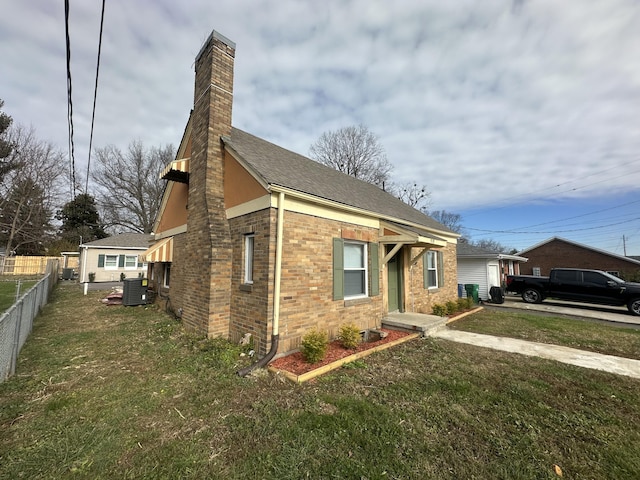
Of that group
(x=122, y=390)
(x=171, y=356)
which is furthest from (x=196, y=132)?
(x=122, y=390)

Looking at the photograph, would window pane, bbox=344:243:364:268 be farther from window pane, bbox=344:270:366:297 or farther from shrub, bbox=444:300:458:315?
shrub, bbox=444:300:458:315

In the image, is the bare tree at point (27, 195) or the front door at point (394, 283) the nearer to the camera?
the front door at point (394, 283)

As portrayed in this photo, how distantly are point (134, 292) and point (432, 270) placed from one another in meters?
12.4

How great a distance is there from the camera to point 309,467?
2.77 meters

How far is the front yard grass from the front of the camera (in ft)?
22.8

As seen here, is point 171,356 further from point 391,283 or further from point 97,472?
point 391,283

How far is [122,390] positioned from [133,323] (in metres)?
4.91

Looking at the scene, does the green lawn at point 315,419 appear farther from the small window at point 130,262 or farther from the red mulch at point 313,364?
the small window at point 130,262

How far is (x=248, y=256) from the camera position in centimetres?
657

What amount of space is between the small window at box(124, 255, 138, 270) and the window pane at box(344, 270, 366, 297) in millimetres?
24866

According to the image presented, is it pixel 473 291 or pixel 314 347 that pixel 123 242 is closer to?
pixel 314 347

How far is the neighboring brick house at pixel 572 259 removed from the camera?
2488 cm

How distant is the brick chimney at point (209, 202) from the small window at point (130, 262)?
21532 millimetres

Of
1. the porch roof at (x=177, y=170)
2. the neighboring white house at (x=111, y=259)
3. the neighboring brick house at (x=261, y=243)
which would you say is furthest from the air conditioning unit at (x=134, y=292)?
the neighboring white house at (x=111, y=259)
